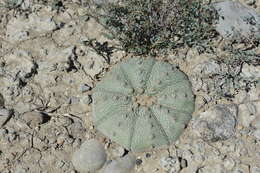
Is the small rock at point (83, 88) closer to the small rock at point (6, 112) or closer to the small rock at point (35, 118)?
the small rock at point (35, 118)

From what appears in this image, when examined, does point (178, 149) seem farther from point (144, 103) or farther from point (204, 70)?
point (204, 70)

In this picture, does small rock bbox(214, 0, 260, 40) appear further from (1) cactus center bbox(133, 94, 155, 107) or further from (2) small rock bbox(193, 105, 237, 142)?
(1) cactus center bbox(133, 94, 155, 107)

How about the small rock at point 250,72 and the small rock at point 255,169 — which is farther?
the small rock at point 250,72

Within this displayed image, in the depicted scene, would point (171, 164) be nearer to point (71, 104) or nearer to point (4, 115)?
point (71, 104)

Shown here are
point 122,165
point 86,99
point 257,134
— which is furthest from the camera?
point 86,99

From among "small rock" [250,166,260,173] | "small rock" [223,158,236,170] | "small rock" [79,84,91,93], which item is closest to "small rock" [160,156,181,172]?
"small rock" [223,158,236,170]

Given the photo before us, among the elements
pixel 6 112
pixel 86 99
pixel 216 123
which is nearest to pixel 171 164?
pixel 216 123

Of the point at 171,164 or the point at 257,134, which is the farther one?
the point at 257,134

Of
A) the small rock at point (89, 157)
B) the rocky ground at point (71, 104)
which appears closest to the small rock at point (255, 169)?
the rocky ground at point (71, 104)
